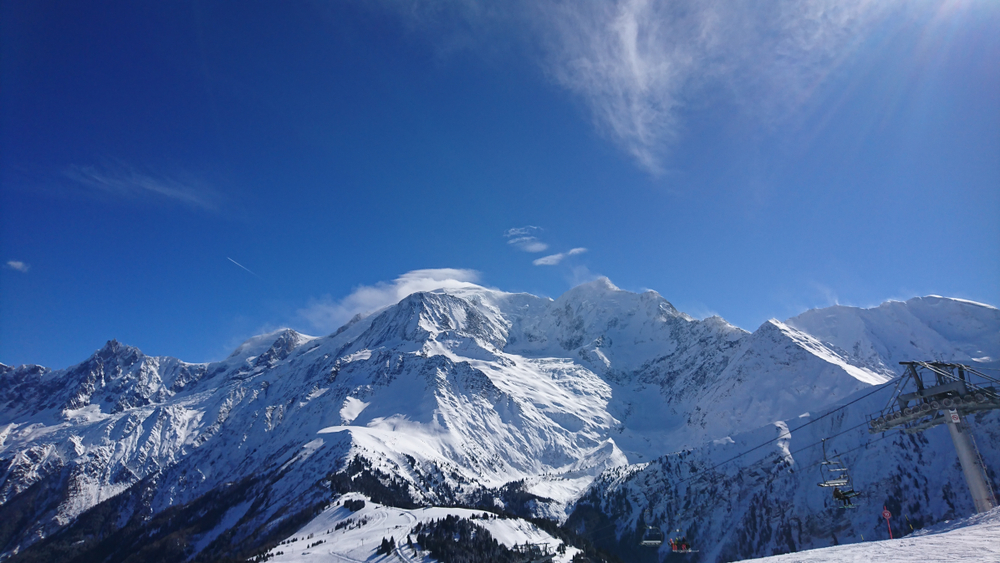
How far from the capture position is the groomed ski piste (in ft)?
356

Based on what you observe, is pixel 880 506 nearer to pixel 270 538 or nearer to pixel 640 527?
pixel 640 527

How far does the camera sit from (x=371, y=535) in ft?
407

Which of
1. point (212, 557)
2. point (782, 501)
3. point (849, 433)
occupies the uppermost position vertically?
point (849, 433)

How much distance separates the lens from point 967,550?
23844mm

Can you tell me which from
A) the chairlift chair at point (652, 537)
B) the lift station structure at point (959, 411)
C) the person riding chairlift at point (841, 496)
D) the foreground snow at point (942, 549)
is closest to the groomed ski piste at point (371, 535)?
the chairlift chair at point (652, 537)

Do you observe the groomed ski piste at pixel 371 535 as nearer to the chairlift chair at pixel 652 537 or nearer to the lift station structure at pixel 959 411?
the chairlift chair at pixel 652 537

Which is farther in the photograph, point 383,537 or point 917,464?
point 917,464

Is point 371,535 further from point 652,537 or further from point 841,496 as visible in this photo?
point 841,496

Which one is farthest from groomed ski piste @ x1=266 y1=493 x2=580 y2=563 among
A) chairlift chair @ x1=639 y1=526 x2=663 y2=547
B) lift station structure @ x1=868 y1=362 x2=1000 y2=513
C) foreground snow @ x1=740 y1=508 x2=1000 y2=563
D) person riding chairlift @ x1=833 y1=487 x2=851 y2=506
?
foreground snow @ x1=740 y1=508 x2=1000 y2=563

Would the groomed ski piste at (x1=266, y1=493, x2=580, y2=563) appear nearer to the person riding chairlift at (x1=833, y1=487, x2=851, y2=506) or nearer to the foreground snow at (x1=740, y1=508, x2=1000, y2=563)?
the person riding chairlift at (x1=833, y1=487, x2=851, y2=506)

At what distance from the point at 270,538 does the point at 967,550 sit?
178012 millimetres

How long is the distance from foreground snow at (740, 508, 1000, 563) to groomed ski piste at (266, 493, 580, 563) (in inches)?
3526

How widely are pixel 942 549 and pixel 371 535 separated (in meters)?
121

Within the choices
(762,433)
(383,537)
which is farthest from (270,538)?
(762,433)
